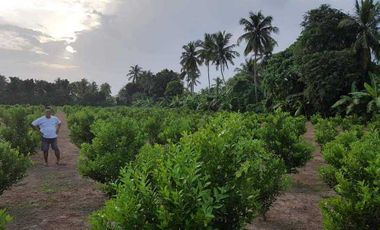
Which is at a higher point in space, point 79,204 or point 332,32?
point 332,32

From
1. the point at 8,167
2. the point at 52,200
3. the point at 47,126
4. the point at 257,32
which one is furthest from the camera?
the point at 257,32

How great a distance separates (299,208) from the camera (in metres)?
9.40

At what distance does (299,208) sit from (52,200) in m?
5.60

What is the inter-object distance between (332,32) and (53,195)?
103 feet

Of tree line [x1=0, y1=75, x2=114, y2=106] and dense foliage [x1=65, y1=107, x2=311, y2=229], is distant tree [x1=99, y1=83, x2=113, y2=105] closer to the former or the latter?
tree line [x1=0, y1=75, x2=114, y2=106]

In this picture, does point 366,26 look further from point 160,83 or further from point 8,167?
point 160,83

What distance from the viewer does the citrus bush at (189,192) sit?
371 centimetres

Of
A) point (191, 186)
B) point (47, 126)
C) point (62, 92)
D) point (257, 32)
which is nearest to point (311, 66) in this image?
point (257, 32)

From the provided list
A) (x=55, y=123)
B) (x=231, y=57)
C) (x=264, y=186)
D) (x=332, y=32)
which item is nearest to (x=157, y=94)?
(x=231, y=57)

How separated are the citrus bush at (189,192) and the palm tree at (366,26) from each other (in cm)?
3005

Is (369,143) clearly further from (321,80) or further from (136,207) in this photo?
(321,80)

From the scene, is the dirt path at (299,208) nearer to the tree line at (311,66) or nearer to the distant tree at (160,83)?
the tree line at (311,66)

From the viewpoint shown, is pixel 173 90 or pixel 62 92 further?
pixel 62 92

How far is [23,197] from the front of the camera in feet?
31.3
